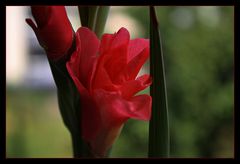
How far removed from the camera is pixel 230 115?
8.66ft

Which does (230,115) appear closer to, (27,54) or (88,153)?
(27,54)

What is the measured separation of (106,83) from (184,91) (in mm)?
2097

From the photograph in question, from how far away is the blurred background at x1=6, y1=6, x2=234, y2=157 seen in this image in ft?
8.36

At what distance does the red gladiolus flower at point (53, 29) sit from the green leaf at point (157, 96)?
97 mm

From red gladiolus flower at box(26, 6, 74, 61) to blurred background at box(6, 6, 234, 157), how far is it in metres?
1.96

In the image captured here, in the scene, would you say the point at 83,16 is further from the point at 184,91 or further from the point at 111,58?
the point at 184,91

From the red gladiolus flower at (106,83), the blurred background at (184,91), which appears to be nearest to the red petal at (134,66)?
the red gladiolus flower at (106,83)

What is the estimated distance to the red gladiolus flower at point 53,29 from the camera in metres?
0.49

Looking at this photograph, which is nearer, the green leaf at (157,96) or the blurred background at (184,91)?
the green leaf at (157,96)

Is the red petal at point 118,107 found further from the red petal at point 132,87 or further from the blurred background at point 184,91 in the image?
the blurred background at point 184,91
